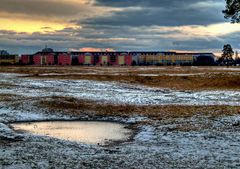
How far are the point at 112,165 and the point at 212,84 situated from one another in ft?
150

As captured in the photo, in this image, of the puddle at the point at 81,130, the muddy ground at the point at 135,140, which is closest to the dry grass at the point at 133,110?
the muddy ground at the point at 135,140

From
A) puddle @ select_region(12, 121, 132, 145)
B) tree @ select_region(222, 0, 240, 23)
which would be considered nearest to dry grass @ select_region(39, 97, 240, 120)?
puddle @ select_region(12, 121, 132, 145)

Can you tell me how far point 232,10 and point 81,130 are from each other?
29.2 metres

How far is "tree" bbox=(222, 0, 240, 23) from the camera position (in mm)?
43969

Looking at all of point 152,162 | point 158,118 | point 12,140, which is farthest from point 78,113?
point 152,162

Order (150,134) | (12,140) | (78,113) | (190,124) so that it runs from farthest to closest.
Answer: (78,113)
(190,124)
(150,134)
(12,140)

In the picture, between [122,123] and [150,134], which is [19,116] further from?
[150,134]

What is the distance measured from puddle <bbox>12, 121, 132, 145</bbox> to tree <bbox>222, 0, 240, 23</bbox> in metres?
26.2

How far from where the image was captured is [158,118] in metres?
24.6

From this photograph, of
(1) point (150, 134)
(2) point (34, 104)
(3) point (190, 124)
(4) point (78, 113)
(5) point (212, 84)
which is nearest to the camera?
(1) point (150, 134)

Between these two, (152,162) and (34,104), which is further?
(34,104)

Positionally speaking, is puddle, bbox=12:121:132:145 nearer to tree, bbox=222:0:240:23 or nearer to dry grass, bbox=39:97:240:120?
dry grass, bbox=39:97:240:120

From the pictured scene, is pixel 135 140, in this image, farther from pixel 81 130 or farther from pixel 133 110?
pixel 133 110

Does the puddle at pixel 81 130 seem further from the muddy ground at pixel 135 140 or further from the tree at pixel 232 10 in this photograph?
the tree at pixel 232 10
